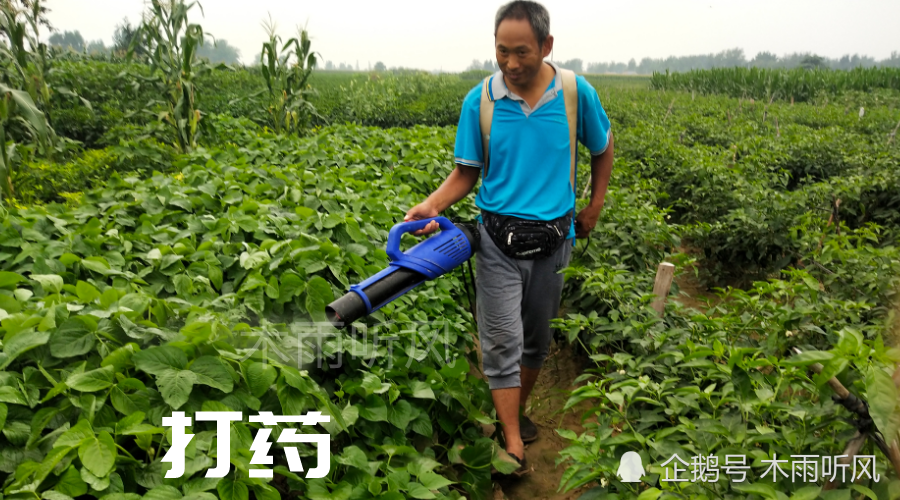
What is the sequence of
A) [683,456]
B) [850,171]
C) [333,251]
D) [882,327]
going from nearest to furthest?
Result: [683,456] < [882,327] < [333,251] < [850,171]

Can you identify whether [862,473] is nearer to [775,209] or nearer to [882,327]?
[882,327]

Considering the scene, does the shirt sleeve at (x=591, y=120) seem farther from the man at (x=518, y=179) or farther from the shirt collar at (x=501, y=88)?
the shirt collar at (x=501, y=88)

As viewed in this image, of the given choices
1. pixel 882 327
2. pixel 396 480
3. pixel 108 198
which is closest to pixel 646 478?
pixel 396 480

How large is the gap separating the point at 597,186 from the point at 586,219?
0.17 meters

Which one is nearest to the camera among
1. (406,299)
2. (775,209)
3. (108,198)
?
(406,299)

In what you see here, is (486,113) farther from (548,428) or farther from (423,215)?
(548,428)

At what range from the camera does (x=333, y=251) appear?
266 centimetres

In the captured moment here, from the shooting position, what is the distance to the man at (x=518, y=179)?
2.30m

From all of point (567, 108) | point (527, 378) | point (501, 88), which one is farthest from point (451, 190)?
point (527, 378)

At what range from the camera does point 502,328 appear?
254 cm

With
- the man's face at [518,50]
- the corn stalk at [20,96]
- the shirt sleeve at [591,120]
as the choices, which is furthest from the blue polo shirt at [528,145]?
the corn stalk at [20,96]

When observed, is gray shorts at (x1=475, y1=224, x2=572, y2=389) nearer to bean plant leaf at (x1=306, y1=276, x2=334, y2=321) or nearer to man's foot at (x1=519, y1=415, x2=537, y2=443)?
man's foot at (x1=519, y1=415, x2=537, y2=443)

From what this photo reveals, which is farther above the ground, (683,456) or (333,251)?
(333,251)

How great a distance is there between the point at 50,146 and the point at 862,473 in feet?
23.4
